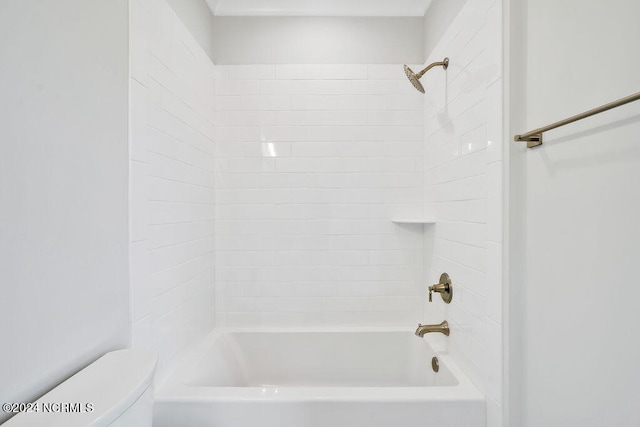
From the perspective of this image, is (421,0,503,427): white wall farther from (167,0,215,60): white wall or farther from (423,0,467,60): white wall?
(167,0,215,60): white wall

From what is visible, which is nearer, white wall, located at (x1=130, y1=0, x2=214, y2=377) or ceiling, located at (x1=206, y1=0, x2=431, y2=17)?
white wall, located at (x1=130, y1=0, x2=214, y2=377)

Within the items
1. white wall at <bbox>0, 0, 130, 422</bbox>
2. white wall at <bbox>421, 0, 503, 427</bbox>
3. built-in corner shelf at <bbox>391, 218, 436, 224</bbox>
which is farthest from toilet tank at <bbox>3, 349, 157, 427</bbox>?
built-in corner shelf at <bbox>391, 218, 436, 224</bbox>

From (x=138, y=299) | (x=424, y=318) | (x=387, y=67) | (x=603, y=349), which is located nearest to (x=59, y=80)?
(x=138, y=299)

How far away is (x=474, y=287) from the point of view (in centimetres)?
141

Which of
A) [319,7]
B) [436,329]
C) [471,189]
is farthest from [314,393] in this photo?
[319,7]

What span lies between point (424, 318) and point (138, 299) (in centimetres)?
162

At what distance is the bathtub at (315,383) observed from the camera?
1271mm

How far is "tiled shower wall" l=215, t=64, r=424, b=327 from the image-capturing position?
7.00 ft

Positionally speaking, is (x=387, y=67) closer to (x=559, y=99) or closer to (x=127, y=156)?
(x=559, y=99)

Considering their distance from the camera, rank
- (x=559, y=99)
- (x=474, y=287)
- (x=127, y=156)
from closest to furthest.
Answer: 1. (x=559, y=99)
2. (x=127, y=156)
3. (x=474, y=287)

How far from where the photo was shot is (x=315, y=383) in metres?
2.07

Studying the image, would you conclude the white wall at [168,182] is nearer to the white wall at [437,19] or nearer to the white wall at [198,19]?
the white wall at [198,19]

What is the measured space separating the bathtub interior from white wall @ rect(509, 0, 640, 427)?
957mm

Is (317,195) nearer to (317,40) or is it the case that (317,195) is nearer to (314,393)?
(317,40)
